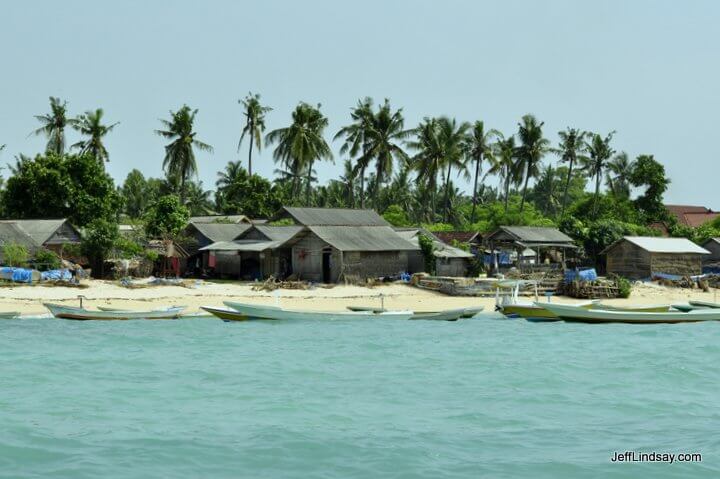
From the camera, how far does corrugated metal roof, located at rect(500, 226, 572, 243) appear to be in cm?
4603

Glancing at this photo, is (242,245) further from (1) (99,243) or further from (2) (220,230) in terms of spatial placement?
(1) (99,243)

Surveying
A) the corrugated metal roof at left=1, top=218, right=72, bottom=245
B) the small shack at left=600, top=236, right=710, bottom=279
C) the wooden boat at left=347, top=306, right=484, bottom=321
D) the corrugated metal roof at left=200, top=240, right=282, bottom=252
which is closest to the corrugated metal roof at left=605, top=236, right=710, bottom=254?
the small shack at left=600, top=236, right=710, bottom=279

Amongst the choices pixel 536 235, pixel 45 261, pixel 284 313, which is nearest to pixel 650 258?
pixel 536 235

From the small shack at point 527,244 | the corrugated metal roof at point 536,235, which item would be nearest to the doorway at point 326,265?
the small shack at point 527,244

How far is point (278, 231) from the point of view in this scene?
44.8 meters

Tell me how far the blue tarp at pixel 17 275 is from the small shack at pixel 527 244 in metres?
23.0

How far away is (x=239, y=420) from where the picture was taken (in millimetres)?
15312

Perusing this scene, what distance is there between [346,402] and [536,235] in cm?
3170

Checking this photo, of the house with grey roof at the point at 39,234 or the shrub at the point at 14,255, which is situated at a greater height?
the house with grey roof at the point at 39,234

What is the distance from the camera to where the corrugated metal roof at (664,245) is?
4575cm

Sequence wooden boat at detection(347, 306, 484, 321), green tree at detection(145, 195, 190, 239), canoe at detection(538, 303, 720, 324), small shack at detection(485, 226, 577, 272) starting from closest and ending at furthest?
canoe at detection(538, 303, 720, 324) < wooden boat at detection(347, 306, 484, 321) < small shack at detection(485, 226, 577, 272) < green tree at detection(145, 195, 190, 239)

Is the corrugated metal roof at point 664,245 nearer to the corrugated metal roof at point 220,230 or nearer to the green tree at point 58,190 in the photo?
the corrugated metal roof at point 220,230

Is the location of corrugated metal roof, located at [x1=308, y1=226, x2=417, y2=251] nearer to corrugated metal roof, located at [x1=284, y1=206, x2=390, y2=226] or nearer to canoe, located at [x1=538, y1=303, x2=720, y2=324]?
corrugated metal roof, located at [x1=284, y1=206, x2=390, y2=226]

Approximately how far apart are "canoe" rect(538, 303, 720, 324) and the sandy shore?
5.44 metres
